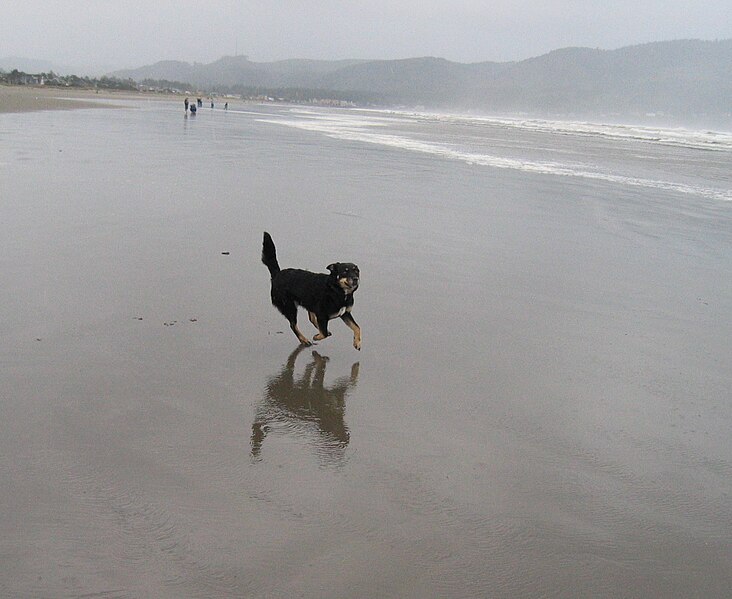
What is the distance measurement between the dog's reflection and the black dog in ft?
1.18

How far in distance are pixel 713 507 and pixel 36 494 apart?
343cm

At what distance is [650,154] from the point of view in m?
27.7

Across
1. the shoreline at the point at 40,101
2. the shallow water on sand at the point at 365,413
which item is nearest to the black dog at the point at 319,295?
the shallow water on sand at the point at 365,413

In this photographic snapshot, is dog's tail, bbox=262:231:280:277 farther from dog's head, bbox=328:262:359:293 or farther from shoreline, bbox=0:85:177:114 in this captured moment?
shoreline, bbox=0:85:177:114

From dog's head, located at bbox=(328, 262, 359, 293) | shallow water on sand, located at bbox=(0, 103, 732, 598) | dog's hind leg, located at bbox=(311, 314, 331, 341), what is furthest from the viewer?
dog's hind leg, located at bbox=(311, 314, 331, 341)

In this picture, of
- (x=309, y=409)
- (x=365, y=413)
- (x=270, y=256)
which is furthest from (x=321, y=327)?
(x=365, y=413)

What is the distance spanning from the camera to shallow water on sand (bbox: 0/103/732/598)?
2.92m

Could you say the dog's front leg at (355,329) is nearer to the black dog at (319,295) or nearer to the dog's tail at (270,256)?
the black dog at (319,295)

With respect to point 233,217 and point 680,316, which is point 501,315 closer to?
point 680,316

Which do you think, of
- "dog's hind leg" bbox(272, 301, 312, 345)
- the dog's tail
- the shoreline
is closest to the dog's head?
"dog's hind leg" bbox(272, 301, 312, 345)

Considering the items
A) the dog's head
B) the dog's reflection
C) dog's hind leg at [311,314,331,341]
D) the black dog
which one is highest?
the dog's head

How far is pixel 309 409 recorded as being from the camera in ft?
14.6

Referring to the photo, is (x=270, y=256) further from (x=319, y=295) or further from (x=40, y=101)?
(x=40, y=101)

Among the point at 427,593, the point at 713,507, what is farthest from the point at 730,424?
the point at 427,593
